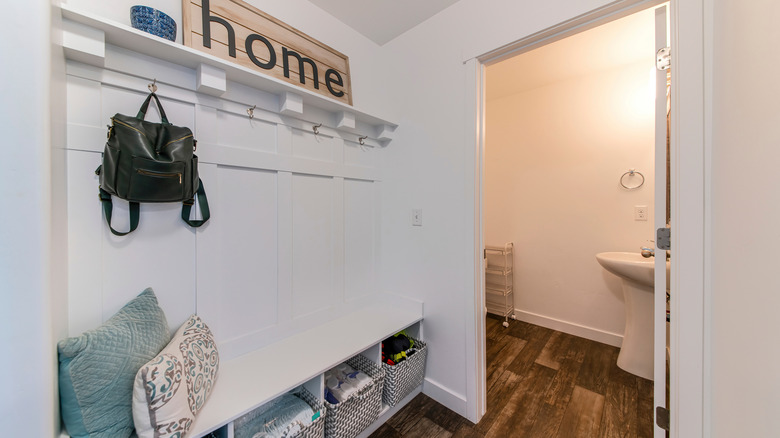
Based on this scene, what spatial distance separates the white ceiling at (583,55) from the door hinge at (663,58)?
92cm

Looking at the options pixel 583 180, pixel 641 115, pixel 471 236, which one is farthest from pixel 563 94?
pixel 471 236

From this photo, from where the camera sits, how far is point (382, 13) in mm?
1682

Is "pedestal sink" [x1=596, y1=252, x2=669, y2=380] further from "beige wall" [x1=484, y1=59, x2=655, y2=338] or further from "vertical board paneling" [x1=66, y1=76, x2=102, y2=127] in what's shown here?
"vertical board paneling" [x1=66, y1=76, x2=102, y2=127]

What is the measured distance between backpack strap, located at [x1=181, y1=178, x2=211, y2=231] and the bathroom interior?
1966 mm

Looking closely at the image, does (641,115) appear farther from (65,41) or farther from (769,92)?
(65,41)

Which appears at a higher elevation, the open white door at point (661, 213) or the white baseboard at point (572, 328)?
the open white door at point (661, 213)

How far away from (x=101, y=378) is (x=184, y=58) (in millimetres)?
1168

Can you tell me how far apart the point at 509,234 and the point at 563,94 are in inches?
58.2

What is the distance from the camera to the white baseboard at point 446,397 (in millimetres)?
1577

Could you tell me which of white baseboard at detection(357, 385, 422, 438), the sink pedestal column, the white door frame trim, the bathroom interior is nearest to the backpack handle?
white baseboard at detection(357, 385, 422, 438)

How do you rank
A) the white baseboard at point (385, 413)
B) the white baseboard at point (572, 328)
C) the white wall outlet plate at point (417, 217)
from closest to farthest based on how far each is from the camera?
the white baseboard at point (385, 413)
the white wall outlet plate at point (417, 217)
the white baseboard at point (572, 328)

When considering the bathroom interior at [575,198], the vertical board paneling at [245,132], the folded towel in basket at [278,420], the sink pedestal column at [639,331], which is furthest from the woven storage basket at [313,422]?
the sink pedestal column at [639,331]

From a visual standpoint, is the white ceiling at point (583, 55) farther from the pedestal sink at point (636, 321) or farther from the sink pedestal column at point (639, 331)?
the sink pedestal column at point (639, 331)

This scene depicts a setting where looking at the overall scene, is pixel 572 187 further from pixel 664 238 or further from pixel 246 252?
pixel 246 252
